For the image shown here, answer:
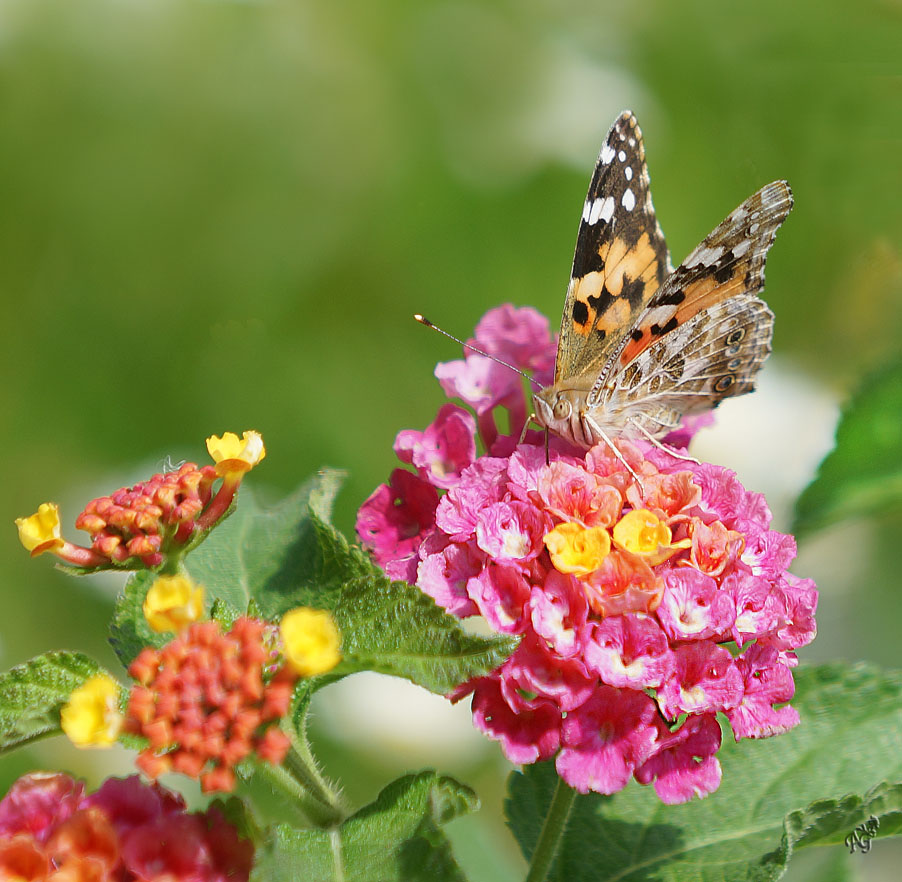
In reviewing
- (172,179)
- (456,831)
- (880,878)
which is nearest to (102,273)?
(172,179)

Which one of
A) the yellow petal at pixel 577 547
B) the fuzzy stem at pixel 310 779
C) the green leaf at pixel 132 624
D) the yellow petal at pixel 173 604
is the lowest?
the fuzzy stem at pixel 310 779

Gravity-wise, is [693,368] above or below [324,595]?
above

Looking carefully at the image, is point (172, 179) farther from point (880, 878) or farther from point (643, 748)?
point (880, 878)

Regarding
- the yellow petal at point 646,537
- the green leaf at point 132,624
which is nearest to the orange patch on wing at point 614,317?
the yellow petal at point 646,537

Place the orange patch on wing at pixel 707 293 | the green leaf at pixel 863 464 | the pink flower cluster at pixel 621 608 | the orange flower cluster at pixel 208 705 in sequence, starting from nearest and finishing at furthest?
the orange flower cluster at pixel 208 705 → the pink flower cluster at pixel 621 608 → the orange patch on wing at pixel 707 293 → the green leaf at pixel 863 464

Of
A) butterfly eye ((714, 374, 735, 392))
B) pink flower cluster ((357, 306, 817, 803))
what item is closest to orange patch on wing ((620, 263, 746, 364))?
butterfly eye ((714, 374, 735, 392))

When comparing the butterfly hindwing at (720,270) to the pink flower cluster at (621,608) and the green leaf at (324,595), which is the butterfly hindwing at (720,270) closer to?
the pink flower cluster at (621,608)

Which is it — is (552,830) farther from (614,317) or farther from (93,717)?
(614,317)

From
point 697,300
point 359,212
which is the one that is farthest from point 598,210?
point 359,212
